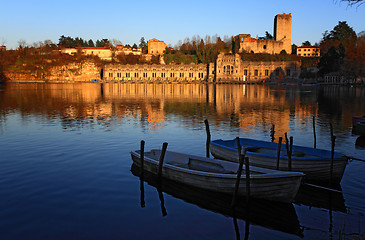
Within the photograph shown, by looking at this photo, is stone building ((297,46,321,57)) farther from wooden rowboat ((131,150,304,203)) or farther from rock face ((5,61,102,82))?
wooden rowboat ((131,150,304,203))

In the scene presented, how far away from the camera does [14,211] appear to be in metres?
11.1

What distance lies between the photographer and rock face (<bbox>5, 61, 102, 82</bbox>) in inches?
6314

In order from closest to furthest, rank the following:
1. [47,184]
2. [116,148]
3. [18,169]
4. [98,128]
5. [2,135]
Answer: [47,184] < [18,169] < [116,148] < [2,135] < [98,128]

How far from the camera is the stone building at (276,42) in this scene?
157m

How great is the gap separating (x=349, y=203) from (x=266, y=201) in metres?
3.36

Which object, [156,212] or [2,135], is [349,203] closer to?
[156,212]

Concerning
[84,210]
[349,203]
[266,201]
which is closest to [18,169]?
[84,210]

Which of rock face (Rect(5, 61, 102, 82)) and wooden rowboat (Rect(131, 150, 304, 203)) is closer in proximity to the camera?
wooden rowboat (Rect(131, 150, 304, 203))

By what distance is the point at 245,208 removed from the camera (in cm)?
1157

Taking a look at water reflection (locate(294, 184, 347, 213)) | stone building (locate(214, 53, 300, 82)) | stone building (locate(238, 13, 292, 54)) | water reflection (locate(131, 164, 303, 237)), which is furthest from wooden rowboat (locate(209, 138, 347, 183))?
stone building (locate(238, 13, 292, 54))

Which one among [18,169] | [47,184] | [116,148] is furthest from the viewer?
[116,148]

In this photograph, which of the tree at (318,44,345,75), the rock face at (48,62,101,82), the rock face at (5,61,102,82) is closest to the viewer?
the tree at (318,44,345,75)

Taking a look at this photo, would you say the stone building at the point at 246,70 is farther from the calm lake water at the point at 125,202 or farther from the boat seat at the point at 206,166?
the boat seat at the point at 206,166

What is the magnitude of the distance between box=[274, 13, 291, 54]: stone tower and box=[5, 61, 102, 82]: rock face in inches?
3892
